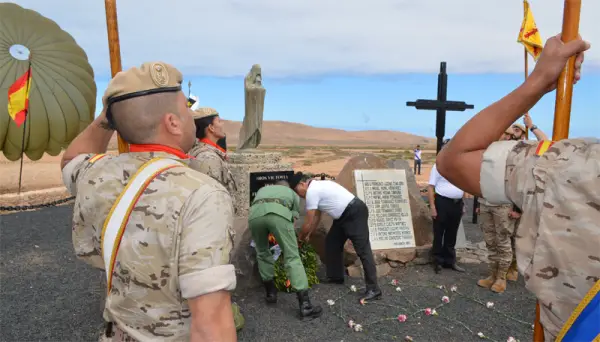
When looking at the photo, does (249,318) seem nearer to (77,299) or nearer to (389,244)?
(77,299)

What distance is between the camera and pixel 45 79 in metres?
4.66

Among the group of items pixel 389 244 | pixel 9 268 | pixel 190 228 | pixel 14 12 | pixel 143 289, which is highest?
pixel 14 12

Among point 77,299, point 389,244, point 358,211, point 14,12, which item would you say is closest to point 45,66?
point 14,12

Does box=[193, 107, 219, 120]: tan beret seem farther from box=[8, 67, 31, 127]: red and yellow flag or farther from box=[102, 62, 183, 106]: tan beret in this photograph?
box=[102, 62, 183, 106]: tan beret

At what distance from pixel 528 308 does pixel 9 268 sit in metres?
7.86

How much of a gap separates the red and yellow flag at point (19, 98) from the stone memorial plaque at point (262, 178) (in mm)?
3375

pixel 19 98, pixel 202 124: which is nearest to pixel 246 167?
pixel 202 124

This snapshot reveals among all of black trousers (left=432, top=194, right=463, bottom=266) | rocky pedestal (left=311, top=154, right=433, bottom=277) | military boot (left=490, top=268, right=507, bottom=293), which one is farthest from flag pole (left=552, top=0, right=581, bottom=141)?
rocky pedestal (left=311, top=154, right=433, bottom=277)

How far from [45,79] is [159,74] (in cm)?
399

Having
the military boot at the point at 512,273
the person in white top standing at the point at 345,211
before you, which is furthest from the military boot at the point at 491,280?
the person in white top standing at the point at 345,211

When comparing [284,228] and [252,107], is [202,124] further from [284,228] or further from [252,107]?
[252,107]

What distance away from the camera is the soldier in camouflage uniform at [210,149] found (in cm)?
414

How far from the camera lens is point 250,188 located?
7051 millimetres

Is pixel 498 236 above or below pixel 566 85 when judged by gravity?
below
